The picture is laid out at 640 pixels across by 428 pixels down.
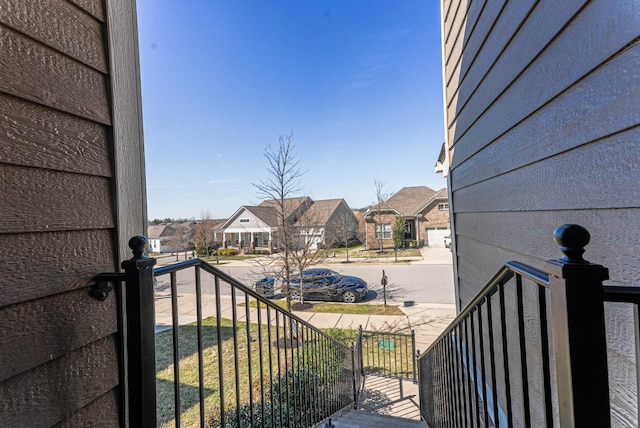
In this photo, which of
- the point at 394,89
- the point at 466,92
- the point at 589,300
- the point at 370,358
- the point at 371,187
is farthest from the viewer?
the point at 371,187

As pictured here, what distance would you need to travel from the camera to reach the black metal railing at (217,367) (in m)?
0.87

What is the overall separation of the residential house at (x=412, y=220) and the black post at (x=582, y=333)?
18440 millimetres

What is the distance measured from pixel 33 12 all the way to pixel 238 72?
7.23m

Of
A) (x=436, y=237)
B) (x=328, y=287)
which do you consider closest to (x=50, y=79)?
(x=328, y=287)

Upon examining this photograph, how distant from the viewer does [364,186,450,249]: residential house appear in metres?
18.2

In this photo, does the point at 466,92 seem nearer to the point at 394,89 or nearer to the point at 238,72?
the point at 238,72

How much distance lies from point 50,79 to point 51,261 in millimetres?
537

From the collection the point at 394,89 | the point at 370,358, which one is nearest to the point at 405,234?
the point at 394,89

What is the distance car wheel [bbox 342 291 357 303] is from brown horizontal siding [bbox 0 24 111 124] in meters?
8.61

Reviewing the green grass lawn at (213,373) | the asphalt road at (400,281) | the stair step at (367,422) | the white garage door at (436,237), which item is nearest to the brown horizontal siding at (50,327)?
the green grass lawn at (213,373)

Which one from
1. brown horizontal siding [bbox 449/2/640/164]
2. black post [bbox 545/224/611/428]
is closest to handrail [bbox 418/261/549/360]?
black post [bbox 545/224/611/428]

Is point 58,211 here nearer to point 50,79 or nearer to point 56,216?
point 56,216

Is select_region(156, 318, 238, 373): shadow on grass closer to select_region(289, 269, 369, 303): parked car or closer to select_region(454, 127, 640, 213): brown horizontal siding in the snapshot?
select_region(289, 269, 369, 303): parked car

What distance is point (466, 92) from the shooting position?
7.16 feet
